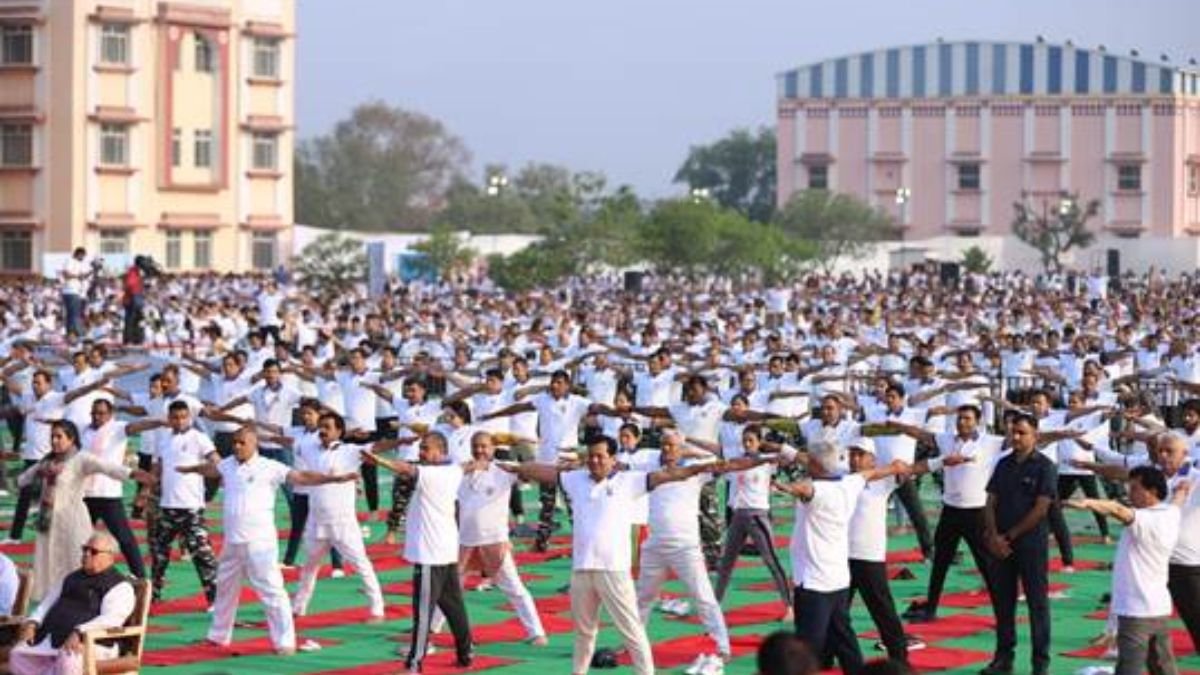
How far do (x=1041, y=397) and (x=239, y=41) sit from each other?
51.6 m

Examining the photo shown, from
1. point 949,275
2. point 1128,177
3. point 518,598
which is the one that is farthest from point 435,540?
point 1128,177

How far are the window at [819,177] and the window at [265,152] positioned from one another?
2947 centimetres

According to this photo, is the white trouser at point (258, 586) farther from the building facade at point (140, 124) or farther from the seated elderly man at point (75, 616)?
the building facade at point (140, 124)

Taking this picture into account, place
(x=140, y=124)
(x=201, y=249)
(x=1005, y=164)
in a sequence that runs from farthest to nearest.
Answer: (x=1005, y=164) < (x=201, y=249) < (x=140, y=124)

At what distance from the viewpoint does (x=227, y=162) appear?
7094 centimetres

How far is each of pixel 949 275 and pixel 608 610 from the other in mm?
51031

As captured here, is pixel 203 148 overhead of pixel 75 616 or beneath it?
overhead

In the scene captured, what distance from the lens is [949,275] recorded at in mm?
66500

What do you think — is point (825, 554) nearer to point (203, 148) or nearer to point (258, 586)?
point (258, 586)

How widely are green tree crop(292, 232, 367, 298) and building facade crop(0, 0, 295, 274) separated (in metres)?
4.62

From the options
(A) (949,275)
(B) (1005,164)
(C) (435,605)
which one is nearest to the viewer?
(C) (435,605)

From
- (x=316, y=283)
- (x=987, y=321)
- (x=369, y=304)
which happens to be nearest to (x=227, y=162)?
(x=316, y=283)

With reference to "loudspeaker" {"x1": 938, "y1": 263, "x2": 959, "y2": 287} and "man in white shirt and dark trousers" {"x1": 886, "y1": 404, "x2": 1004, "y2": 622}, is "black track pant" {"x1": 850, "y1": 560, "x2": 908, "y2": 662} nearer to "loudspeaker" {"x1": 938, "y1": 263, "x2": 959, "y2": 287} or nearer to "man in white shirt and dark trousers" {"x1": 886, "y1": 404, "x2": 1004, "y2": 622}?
"man in white shirt and dark trousers" {"x1": 886, "y1": 404, "x2": 1004, "y2": 622}

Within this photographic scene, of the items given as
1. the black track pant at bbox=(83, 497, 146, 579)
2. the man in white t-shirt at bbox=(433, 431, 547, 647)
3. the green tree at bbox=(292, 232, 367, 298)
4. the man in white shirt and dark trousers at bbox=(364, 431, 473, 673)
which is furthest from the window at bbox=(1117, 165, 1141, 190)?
the man in white shirt and dark trousers at bbox=(364, 431, 473, 673)
